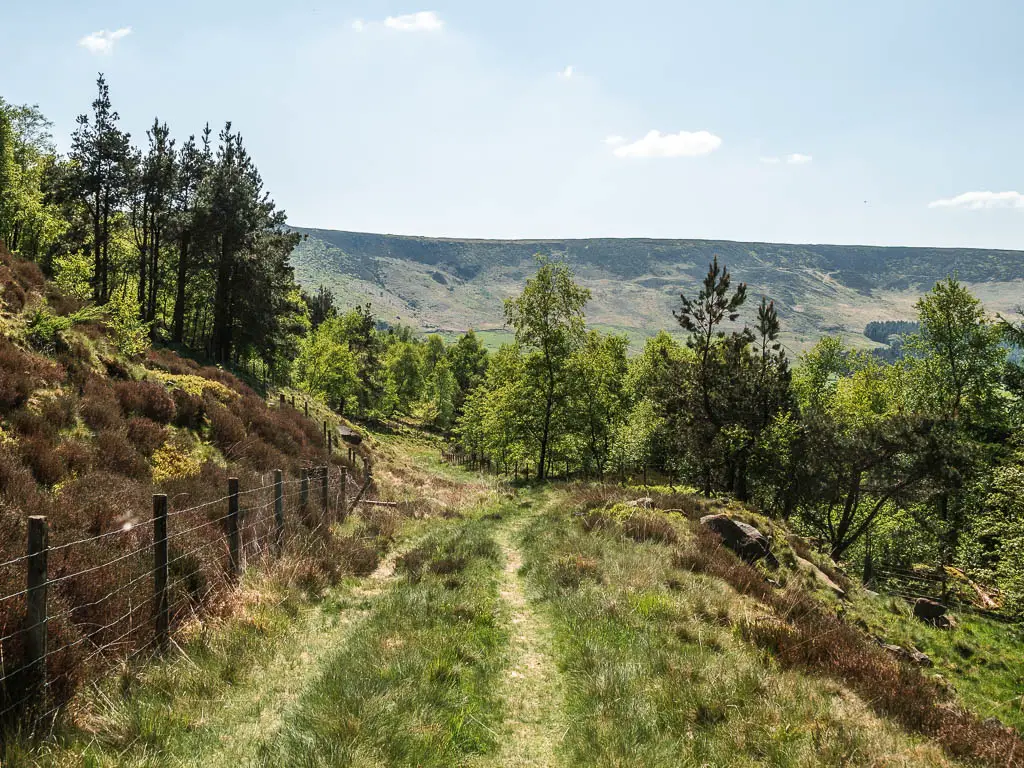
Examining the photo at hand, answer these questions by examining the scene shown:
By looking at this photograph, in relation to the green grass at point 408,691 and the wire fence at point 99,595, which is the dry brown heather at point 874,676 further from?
the wire fence at point 99,595

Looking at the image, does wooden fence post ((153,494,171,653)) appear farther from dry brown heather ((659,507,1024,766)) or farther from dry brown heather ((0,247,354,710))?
dry brown heather ((659,507,1024,766))

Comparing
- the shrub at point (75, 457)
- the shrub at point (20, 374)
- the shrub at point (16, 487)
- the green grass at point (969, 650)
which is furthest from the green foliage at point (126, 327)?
the green grass at point (969, 650)

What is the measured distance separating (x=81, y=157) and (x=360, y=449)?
73.1ft

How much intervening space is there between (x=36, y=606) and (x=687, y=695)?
20.5 feet

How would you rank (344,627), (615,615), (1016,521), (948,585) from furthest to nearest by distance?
(948,585) < (1016,521) < (615,615) < (344,627)

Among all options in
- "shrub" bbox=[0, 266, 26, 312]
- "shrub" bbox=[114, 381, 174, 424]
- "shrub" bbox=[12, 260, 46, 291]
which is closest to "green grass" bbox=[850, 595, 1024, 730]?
"shrub" bbox=[114, 381, 174, 424]

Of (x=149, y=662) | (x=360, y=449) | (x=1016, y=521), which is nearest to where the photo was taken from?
(x=149, y=662)

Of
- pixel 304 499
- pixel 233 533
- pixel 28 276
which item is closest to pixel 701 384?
pixel 304 499

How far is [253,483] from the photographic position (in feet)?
42.1

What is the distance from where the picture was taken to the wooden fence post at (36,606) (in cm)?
449

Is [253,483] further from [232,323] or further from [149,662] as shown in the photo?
[232,323]

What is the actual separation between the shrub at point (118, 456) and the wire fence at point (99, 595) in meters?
2.60

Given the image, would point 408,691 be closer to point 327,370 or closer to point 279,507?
point 279,507

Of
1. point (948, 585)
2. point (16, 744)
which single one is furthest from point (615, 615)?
point (948, 585)
